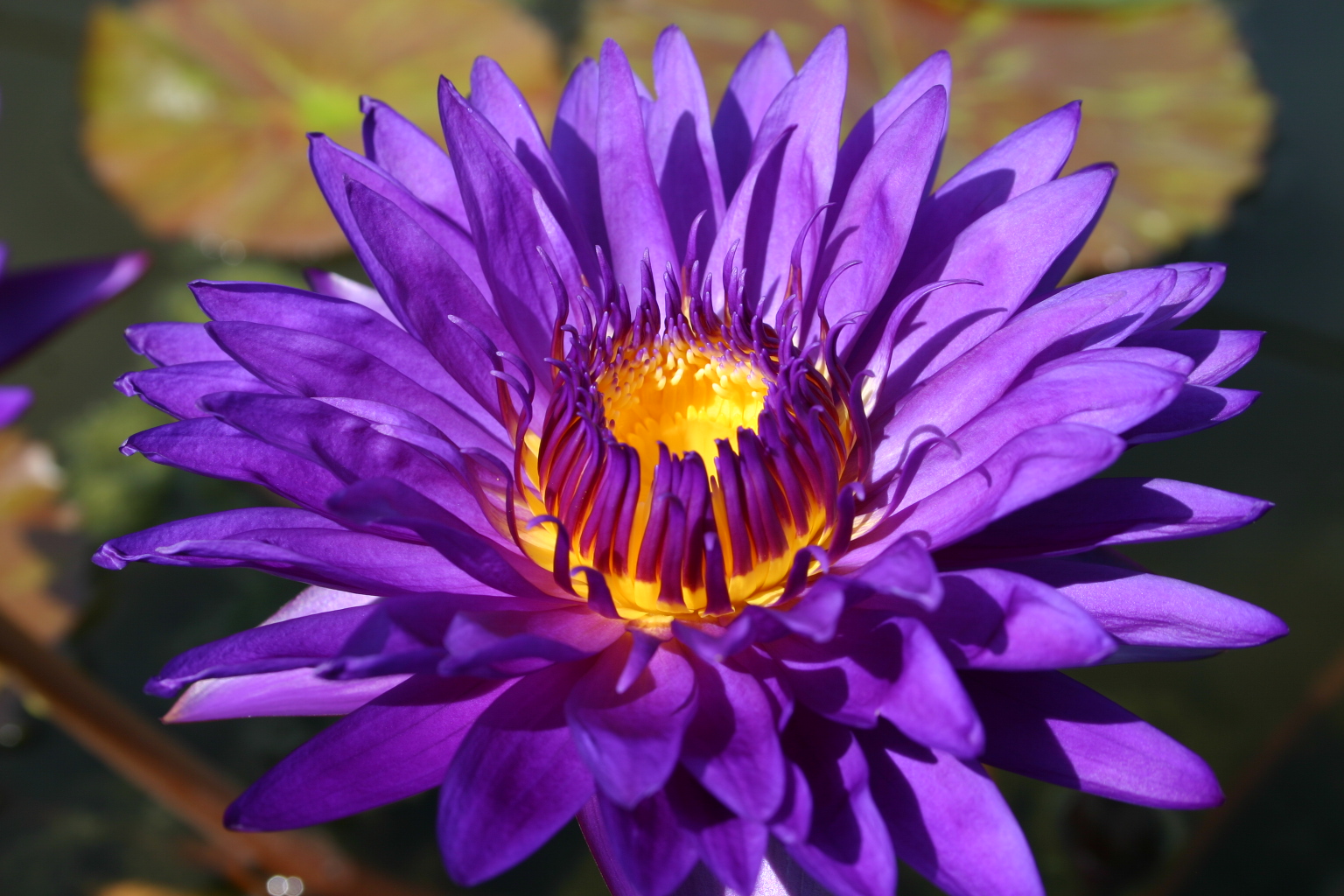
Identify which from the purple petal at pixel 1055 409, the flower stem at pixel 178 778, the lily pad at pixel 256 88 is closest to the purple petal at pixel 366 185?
the purple petal at pixel 1055 409

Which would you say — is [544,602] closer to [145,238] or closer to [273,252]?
[273,252]

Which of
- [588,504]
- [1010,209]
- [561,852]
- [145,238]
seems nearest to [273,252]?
[145,238]

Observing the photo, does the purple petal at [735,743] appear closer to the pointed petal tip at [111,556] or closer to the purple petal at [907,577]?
the purple petal at [907,577]

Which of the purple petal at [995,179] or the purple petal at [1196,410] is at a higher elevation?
the purple petal at [995,179]

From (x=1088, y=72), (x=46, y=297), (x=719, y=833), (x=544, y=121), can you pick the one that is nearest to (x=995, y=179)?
(x=719, y=833)

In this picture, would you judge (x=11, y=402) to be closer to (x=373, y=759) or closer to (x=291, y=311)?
(x=291, y=311)

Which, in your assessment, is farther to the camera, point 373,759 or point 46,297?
point 46,297
